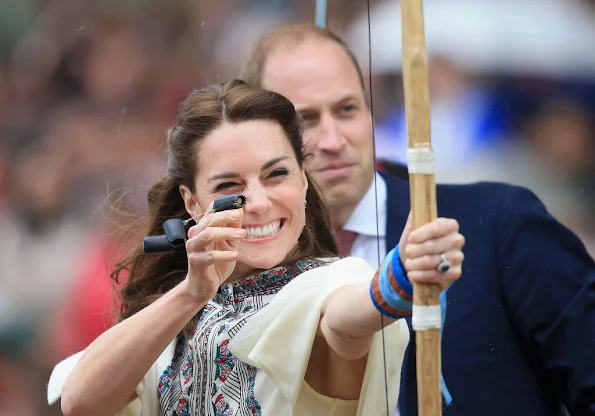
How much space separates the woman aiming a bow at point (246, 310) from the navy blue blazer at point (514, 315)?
94 mm

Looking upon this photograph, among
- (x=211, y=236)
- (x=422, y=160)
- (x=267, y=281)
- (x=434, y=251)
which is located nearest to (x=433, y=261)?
(x=434, y=251)

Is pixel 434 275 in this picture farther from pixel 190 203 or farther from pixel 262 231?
pixel 190 203

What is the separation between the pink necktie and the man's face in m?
0.04

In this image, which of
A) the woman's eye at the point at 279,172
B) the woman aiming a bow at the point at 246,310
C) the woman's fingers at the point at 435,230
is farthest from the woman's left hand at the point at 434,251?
the woman's eye at the point at 279,172

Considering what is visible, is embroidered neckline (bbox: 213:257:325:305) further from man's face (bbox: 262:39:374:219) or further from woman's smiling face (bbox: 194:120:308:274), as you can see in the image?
Answer: man's face (bbox: 262:39:374:219)

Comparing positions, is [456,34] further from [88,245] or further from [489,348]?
[88,245]

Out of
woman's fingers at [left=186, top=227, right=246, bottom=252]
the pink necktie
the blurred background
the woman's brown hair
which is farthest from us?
the pink necktie

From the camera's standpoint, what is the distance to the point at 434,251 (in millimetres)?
1090

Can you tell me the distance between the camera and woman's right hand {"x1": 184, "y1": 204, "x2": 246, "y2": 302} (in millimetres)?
1281

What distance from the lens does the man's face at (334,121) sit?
1.57m

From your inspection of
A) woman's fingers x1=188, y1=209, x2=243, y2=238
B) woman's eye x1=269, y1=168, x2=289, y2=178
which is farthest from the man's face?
woman's fingers x1=188, y1=209, x2=243, y2=238

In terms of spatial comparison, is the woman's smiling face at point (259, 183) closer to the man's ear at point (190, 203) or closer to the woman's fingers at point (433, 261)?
the man's ear at point (190, 203)

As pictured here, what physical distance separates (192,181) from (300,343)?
298 mm

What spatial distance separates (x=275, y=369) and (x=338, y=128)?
405mm
